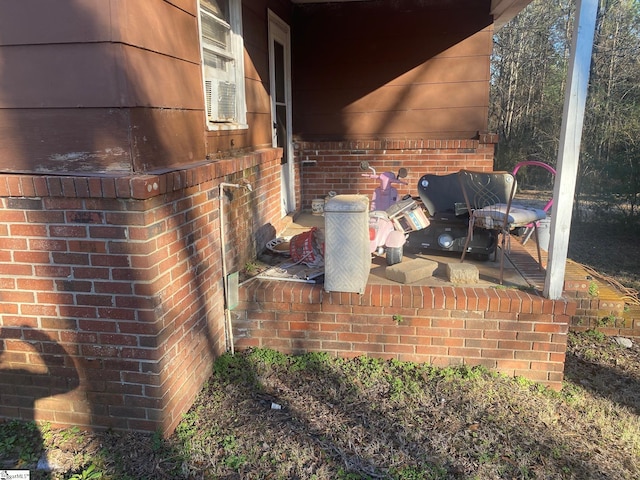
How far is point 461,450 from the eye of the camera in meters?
2.55

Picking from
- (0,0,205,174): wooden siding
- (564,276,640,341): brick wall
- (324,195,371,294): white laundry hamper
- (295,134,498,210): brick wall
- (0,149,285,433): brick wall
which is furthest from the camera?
(295,134,498,210): brick wall

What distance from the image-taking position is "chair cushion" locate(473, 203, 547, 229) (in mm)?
3646

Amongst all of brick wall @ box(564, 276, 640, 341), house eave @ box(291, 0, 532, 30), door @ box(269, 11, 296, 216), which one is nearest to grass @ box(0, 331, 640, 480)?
brick wall @ box(564, 276, 640, 341)

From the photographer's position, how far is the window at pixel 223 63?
336 centimetres

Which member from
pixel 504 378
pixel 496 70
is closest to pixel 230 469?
pixel 504 378

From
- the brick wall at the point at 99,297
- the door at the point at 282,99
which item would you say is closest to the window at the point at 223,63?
the brick wall at the point at 99,297

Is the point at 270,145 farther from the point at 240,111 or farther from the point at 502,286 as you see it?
the point at 502,286

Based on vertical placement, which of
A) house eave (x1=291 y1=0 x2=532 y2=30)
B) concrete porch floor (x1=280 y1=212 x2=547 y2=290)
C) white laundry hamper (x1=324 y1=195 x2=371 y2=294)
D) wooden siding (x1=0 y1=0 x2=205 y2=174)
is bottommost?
concrete porch floor (x1=280 y1=212 x2=547 y2=290)

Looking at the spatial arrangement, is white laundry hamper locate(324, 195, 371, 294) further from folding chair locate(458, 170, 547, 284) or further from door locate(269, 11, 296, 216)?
door locate(269, 11, 296, 216)

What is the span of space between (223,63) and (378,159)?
10.1 ft

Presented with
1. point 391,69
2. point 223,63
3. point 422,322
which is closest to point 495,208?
point 422,322

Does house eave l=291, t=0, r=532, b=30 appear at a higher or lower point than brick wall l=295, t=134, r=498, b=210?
higher

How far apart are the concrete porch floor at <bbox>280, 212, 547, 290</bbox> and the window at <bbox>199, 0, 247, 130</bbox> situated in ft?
5.48

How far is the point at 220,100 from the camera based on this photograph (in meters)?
3.61
